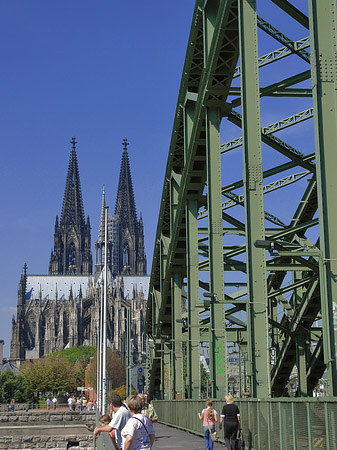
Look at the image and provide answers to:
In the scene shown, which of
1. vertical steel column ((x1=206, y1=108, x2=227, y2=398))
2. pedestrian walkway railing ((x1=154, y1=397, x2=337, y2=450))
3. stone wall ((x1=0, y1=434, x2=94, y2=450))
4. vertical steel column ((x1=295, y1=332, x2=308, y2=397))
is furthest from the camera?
stone wall ((x1=0, y1=434, x2=94, y2=450))

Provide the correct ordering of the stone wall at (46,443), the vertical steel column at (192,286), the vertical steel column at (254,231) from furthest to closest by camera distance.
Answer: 1. the stone wall at (46,443)
2. the vertical steel column at (192,286)
3. the vertical steel column at (254,231)

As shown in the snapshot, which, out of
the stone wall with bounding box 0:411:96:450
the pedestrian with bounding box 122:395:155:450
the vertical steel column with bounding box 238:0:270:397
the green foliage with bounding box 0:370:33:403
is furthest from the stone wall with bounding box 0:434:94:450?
the green foliage with bounding box 0:370:33:403

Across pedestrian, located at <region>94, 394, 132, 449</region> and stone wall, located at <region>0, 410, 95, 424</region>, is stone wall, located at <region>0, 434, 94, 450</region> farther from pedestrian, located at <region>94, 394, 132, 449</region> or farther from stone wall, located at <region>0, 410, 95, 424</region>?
pedestrian, located at <region>94, 394, 132, 449</region>

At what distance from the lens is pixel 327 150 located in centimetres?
1109

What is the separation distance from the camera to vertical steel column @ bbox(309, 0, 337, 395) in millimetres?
10547

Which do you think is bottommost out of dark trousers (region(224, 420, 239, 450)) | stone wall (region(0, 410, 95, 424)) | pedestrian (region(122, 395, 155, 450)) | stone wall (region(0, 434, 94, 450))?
stone wall (region(0, 434, 94, 450))

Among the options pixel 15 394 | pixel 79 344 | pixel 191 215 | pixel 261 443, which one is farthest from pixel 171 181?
pixel 79 344

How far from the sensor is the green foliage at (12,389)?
111 metres

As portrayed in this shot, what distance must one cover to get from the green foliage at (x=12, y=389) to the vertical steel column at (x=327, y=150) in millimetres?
104610

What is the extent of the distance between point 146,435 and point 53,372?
123 metres

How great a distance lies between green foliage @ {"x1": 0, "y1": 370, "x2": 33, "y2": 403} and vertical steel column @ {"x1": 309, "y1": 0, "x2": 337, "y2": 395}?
105 metres

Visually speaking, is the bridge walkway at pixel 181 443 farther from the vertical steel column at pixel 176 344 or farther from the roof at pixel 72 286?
the roof at pixel 72 286

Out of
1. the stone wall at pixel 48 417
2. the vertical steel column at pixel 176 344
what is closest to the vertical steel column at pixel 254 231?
the vertical steel column at pixel 176 344

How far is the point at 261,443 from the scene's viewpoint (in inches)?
580
